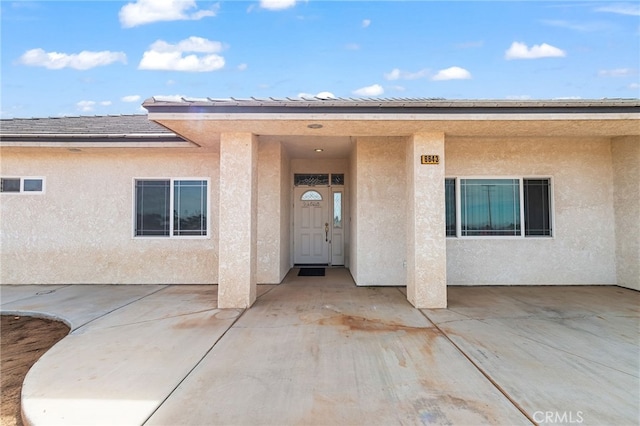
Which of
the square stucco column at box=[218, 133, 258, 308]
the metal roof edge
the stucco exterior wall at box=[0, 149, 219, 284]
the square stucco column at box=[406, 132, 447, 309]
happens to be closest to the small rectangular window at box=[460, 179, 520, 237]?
the square stucco column at box=[406, 132, 447, 309]

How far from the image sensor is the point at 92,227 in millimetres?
7328

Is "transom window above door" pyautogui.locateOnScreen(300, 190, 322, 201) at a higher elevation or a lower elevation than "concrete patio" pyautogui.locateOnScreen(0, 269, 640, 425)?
higher

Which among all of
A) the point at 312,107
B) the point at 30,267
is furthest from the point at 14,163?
the point at 312,107

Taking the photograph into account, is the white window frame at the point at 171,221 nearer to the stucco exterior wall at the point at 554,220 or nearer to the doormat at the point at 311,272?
the doormat at the point at 311,272

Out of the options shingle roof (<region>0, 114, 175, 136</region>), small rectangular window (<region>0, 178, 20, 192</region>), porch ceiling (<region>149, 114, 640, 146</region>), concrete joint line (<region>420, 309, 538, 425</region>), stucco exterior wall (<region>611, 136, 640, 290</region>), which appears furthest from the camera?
small rectangular window (<region>0, 178, 20, 192</region>)

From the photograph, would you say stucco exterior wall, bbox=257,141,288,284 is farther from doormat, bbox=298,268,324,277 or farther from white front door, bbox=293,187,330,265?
white front door, bbox=293,187,330,265

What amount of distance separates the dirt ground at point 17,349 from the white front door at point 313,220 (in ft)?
19.9

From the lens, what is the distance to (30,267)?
7.32m

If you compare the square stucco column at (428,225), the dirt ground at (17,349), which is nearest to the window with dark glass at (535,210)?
the square stucco column at (428,225)

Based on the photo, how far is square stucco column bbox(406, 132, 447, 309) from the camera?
539cm

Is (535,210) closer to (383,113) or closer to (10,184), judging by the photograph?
(383,113)

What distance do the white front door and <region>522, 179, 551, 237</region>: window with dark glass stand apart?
5181mm

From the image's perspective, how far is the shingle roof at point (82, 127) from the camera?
6.66m

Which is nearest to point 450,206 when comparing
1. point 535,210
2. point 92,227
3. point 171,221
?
point 535,210
